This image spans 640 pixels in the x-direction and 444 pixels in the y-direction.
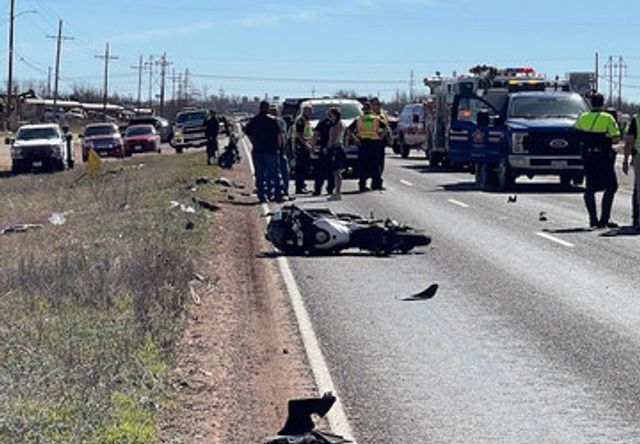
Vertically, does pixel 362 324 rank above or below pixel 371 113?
below

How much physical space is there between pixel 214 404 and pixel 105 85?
376 feet

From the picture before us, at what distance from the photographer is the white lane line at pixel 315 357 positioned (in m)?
8.48

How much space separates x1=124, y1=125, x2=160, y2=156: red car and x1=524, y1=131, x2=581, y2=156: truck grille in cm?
3655

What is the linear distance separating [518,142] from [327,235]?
13943mm

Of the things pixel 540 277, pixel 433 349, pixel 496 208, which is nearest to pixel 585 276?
pixel 540 277

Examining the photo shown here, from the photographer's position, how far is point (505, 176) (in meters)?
31.6

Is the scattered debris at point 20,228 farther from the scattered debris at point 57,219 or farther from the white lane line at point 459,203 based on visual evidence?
the white lane line at point 459,203

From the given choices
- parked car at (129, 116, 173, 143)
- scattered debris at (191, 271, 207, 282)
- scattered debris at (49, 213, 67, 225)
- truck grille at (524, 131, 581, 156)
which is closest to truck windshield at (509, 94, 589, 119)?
truck grille at (524, 131, 581, 156)

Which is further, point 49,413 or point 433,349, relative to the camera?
point 433,349

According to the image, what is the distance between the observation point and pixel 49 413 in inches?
320

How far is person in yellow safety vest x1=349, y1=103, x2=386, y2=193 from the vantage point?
98.0 ft

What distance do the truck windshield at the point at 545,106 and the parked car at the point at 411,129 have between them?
17941mm

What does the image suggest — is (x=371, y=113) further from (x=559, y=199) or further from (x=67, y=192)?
(x=67, y=192)

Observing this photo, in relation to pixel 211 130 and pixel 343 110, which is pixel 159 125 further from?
pixel 343 110
